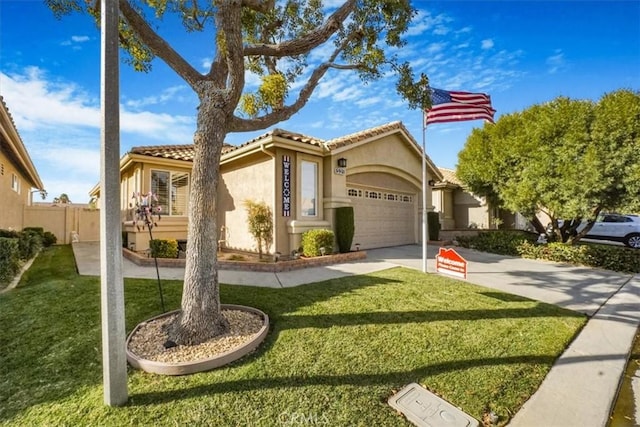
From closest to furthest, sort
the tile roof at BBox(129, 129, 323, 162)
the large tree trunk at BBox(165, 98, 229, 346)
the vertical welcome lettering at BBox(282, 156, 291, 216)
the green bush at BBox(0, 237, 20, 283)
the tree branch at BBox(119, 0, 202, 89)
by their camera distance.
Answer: the large tree trunk at BBox(165, 98, 229, 346)
the tree branch at BBox(119, 0, 202, 89)
the green bush at BBox(0, 237, 20, 283)
the tile roof at BBox(129, 129, 323, 162)
the vertical welcome lettering at BBox(282, 156, 291, 216)

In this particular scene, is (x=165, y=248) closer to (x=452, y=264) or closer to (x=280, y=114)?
(x=280, y=114)

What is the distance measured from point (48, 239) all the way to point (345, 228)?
1580 centimetres

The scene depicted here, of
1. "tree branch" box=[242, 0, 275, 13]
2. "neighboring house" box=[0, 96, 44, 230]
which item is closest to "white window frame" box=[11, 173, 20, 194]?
"neighboring house" box=[0, 96, 44, 230]

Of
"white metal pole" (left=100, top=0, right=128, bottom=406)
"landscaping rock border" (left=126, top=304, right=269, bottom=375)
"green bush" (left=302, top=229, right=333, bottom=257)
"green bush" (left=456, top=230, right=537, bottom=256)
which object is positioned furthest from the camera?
"green bush" (left=456, top=230, right=537, bottom=256)

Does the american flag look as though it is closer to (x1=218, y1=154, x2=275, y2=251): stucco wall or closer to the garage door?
the garage door

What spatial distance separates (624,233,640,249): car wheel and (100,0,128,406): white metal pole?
23104 millimetres

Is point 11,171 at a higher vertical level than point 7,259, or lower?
higher

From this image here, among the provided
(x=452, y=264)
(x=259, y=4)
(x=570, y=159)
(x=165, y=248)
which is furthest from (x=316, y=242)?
(x=570, y=159)

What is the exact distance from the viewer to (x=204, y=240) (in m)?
4.15

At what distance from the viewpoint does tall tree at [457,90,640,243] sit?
9391 mm

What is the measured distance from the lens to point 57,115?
8.55 metres

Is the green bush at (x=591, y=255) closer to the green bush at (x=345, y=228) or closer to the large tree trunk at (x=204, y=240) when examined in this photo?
the green bush at (x=345, y=228)

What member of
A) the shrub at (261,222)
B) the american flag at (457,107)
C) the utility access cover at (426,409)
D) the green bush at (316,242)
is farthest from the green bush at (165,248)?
the american flag at (457,107)

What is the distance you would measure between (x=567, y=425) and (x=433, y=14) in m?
8.77
